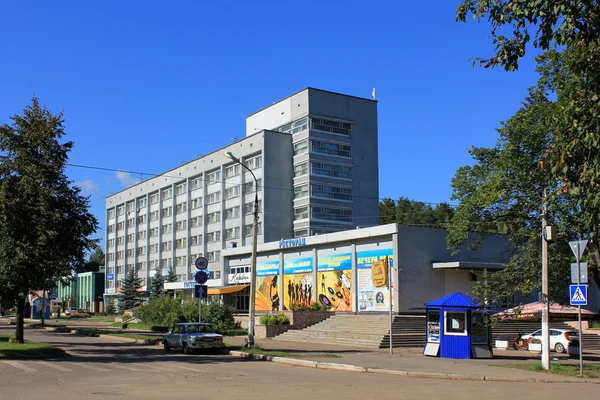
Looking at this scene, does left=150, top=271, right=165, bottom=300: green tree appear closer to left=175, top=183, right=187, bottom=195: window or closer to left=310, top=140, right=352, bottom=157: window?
left=175, top=183, right=187, bottom=195: window

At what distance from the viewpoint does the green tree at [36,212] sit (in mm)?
24906

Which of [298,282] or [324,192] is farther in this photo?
[324,192]

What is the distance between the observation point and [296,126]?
71875mm

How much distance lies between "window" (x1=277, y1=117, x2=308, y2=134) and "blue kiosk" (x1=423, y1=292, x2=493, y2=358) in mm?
47091

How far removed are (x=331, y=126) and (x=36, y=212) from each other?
1942 inches

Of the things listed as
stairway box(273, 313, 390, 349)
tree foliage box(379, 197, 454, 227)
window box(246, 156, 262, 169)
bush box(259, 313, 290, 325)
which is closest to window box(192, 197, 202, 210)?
window box(246, 156, 262, 169)

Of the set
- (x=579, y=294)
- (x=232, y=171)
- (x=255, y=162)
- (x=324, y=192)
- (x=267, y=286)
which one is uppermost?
(x=255, y=162)

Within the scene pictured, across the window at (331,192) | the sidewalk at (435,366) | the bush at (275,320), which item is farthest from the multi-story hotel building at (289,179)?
the sidewalk at (435,366)

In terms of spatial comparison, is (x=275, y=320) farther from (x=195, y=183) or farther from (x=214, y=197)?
(x=195, y=183)

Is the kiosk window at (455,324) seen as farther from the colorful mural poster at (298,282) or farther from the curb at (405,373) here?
the colorful mural poster at (298,282)

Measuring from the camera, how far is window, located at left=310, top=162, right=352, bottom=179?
229ft

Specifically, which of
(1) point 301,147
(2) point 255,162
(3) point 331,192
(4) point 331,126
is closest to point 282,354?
(3) point 331,192

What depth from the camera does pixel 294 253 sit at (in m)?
50.4

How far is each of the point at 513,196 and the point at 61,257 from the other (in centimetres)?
1985
